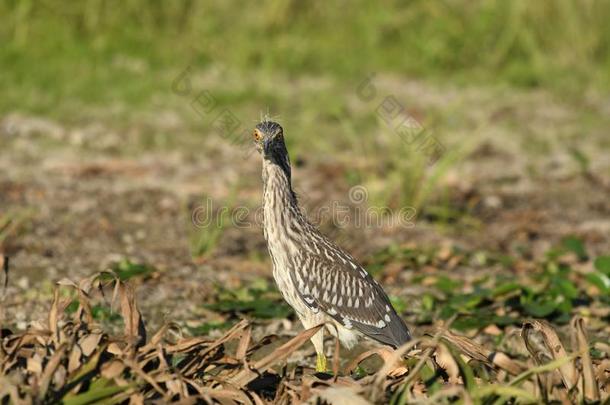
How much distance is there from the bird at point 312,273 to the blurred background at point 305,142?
1.98 feet

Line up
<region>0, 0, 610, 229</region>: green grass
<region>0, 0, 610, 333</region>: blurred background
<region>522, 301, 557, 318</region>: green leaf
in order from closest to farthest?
<region>522, 301, 557, 318</region>: green leaf < <region>0, 0, 610, 333</region>: blurred background < <region>0, 0, 610, 229</region>: green grass

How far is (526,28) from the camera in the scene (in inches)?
506

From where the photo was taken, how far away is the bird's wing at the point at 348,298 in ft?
16.4

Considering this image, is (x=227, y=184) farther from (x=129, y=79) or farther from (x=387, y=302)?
(x=387, y=302)

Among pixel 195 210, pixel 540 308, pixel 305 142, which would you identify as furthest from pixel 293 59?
pixel 540 308

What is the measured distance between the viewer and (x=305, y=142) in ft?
32.9

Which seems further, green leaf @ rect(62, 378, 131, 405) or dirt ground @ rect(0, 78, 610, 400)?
dirt ground @ rect(0, 78, 610, 400)

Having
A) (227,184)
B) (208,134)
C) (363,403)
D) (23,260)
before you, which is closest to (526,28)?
(208,134)

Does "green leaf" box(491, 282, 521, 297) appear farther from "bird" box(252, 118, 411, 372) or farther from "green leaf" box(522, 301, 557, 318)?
"bird" box(252, 118, 411, 372)

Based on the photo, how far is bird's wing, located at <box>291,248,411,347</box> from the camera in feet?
16.4

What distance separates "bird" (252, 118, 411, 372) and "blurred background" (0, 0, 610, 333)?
0.60 m

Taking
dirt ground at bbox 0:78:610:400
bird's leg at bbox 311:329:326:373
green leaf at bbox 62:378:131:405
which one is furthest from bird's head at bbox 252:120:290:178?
green leaf at bbox 62:378:131:405

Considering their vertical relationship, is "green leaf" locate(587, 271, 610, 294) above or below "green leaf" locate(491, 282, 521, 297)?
below

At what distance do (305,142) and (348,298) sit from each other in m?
5.02
